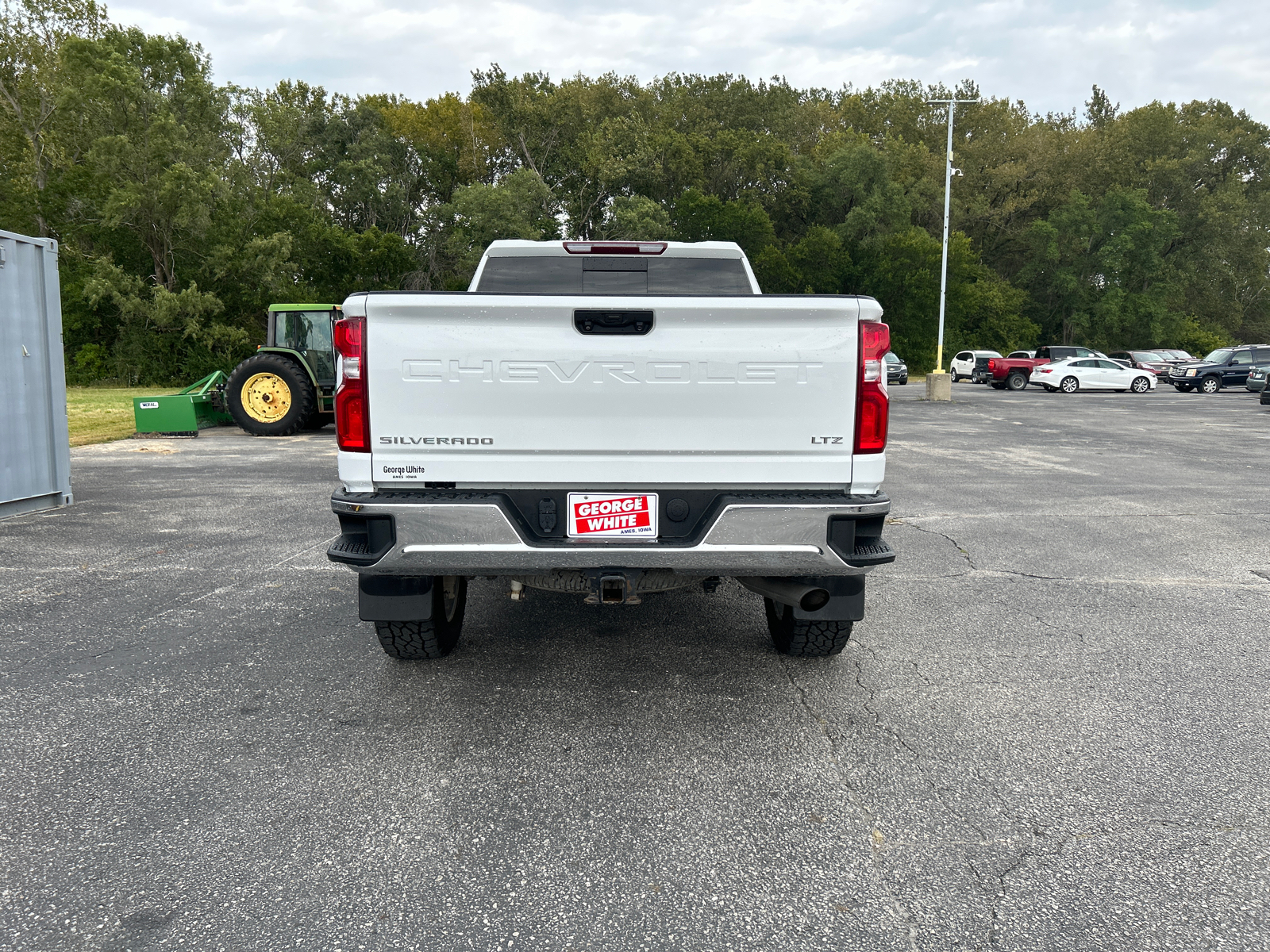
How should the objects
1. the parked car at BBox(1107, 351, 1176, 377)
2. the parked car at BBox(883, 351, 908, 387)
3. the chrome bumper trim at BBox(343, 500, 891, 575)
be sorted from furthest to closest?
the parked car at BBox(1107, 351, 1176, 377) < the parked car at BBox(883, 351, 908, 387) < the chrome bumper trim at BBox(343, 500, 891, 575)

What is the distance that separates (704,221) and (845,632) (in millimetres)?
53673

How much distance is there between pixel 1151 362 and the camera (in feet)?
153

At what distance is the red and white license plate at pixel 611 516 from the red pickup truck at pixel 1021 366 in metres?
38.6

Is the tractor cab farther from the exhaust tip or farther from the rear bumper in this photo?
the exhaust tip

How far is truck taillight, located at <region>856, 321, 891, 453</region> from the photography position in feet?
12.0

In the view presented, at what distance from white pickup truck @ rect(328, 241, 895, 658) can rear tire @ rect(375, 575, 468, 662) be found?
792 mm

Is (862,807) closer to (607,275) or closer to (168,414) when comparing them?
(607,275)

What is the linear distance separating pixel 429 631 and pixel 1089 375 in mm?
37734

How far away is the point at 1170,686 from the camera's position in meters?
4.47

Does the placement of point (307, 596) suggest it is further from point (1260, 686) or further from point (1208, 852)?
point (1260, 686)

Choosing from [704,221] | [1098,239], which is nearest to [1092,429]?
[704,221]

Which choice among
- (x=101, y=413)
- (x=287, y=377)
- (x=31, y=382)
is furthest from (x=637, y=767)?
(x=101, y=413)

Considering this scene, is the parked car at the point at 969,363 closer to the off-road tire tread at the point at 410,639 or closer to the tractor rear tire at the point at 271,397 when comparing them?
the tractor rear tire at the point at 271,397

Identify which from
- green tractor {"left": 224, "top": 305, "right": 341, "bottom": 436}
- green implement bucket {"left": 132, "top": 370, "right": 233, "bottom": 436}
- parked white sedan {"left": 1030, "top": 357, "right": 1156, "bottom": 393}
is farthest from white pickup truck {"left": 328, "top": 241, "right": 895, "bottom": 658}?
parked white sedan {"left": 1030, "top": 357, "right": 1156, "bottom": 393}
